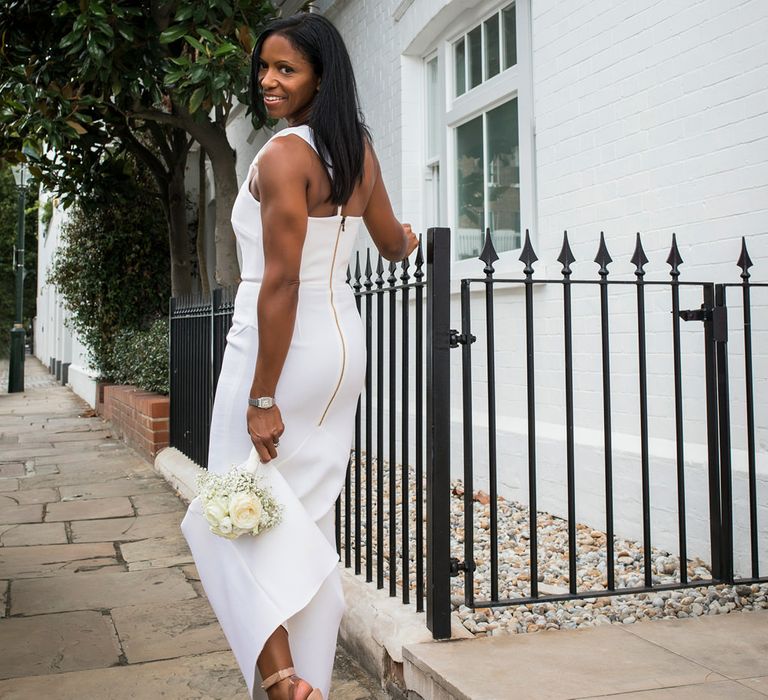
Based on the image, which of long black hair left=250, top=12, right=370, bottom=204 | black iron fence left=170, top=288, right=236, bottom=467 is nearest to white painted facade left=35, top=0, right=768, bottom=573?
black iron fence left=170, top=288, right=236, bottom=467

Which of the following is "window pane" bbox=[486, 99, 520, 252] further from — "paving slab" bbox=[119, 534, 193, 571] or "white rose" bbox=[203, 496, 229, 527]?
"white rose" bbox=[203, 496, 229, 527]

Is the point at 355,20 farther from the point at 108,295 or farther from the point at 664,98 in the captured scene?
the point at 108,295

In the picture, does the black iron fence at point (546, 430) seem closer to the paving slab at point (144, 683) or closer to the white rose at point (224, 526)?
the paving slab at point (144, 683)

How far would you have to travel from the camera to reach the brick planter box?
789 centimetres

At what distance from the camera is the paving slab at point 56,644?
326 centimetres

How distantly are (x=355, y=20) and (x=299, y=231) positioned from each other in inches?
246

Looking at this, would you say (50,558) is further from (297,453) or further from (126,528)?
(297,453)

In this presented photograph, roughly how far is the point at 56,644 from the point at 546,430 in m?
2.84

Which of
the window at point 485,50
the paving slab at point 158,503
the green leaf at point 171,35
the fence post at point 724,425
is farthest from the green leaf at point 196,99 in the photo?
the fence post at point 724,425

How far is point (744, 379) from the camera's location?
3.80 m

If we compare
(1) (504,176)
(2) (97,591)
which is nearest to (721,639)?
(2) (97,591)

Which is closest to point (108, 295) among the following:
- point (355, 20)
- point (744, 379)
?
point (355, 20)

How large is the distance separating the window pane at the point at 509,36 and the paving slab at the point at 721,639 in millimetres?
3789

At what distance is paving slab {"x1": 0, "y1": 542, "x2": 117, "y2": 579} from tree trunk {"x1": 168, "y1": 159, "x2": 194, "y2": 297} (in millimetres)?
5996
